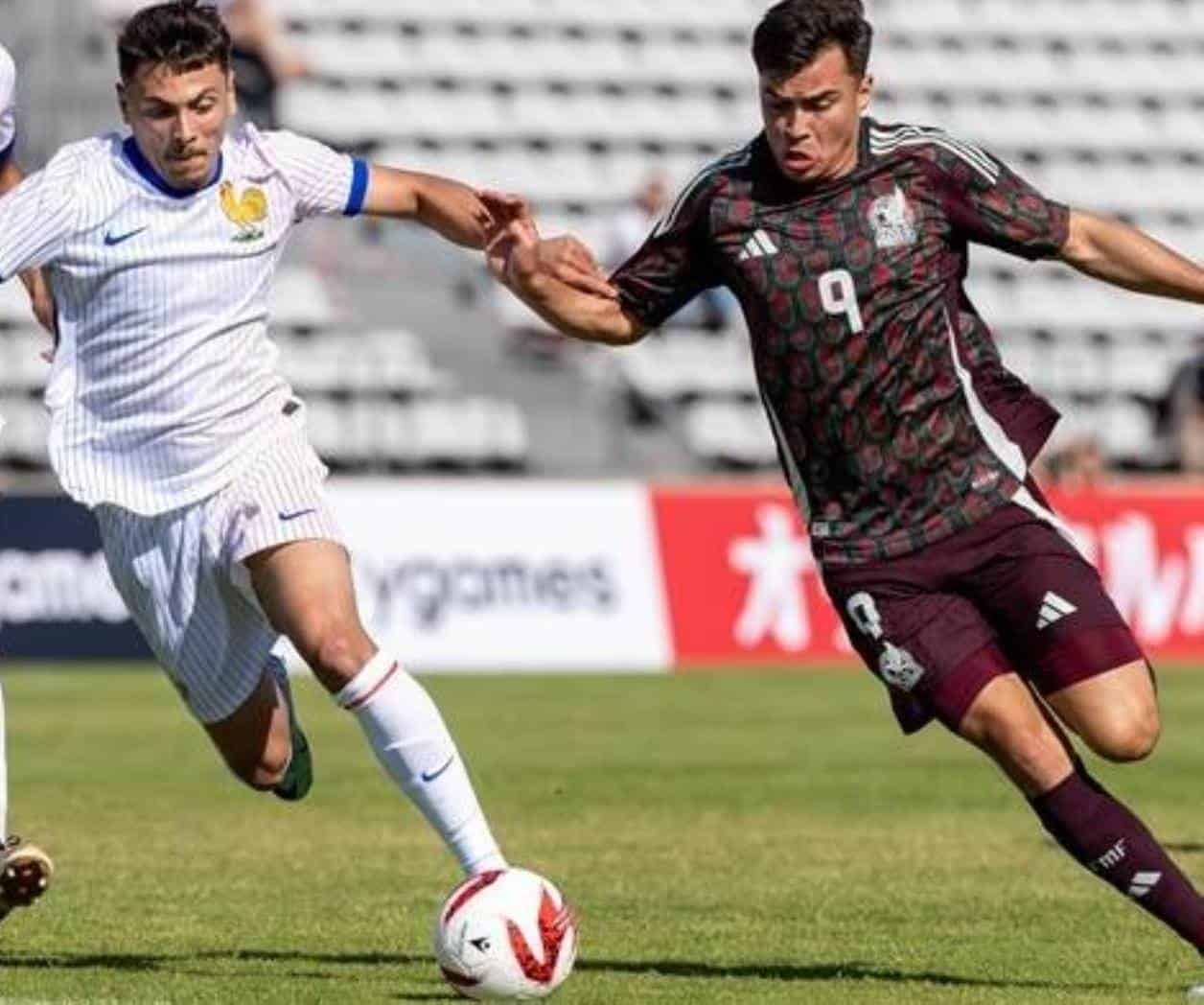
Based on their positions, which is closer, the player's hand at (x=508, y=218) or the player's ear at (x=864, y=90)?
the player's ear at (x=864, y=90)

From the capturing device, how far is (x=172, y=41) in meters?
8.34

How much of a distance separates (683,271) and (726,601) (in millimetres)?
13440

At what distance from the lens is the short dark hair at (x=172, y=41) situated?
27.3 feet

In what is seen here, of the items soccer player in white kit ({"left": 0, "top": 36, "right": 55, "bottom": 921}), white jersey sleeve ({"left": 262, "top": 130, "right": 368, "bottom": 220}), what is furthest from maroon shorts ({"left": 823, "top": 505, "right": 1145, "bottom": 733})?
soccer player in white kit ({"left": 0, "top": 36, "right": 55, "bottom": 921})

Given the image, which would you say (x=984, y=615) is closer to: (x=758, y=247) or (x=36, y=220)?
(x=758, y=247)

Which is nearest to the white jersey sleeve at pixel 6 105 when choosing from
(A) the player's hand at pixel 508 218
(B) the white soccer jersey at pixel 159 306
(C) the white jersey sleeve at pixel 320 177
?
(B) the white soccer jersey at pixel 159 306

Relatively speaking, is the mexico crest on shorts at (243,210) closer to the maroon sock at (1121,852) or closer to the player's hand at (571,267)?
the player's hand at (571,267)

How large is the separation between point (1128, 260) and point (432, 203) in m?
1.85

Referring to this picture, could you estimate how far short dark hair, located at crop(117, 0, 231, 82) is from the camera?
8.32 meters

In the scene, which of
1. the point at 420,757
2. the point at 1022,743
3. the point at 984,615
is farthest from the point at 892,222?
the point at 420,757

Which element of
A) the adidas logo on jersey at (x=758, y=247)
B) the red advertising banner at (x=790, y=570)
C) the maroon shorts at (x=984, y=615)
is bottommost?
the red advertising banner at (x=790, y=570)

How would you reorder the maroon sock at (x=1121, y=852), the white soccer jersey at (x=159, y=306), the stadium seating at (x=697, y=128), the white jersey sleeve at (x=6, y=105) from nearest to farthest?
the maroon sock at (x=1121, y=852) < the white soccer jersey at (x=159, y=306) < the white jersey sleeve at (x=6, y=105) < the stadium seating at (x=697, y=128)

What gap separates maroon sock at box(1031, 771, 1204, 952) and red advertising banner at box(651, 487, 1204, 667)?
13.3 metres

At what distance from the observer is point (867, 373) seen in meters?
8.33
